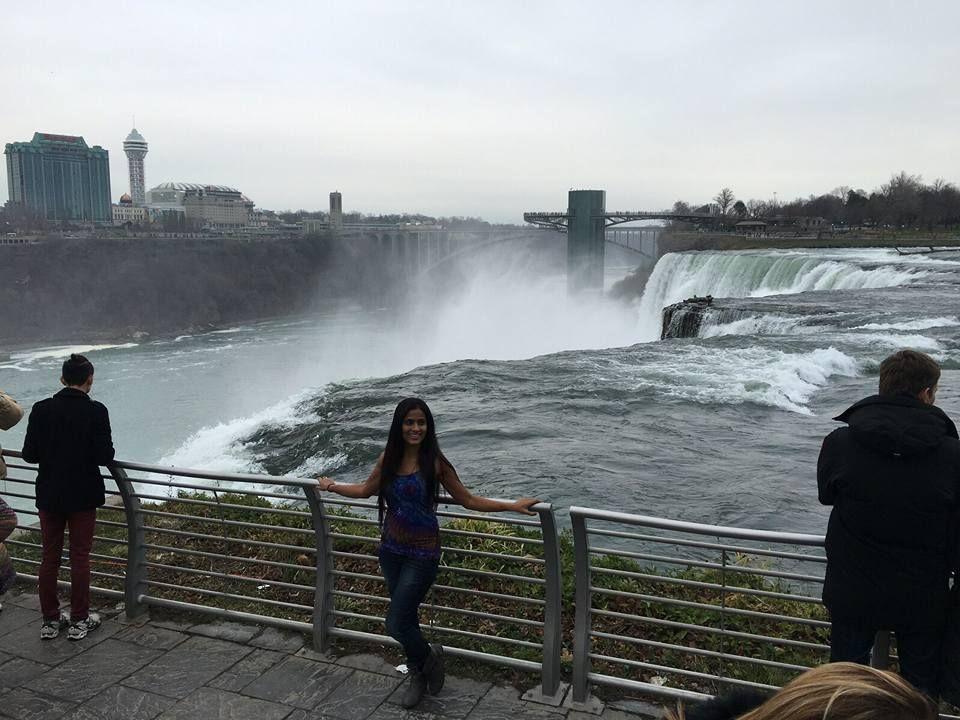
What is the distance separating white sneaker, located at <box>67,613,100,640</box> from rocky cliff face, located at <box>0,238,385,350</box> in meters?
76.2

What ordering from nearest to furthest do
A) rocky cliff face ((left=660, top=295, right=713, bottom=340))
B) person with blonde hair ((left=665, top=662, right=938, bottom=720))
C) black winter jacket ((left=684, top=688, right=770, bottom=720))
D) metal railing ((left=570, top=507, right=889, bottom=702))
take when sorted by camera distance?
person with blonde hair ((left=665, top=662, right=938, bottom=720)) < black winter jacket ((left=684, top=688, right=770, bottom=720)) < metal railing ((left=570, top=507, right=889, bottom=702)) < rocky cliff face ((left=660, top=295, right=713, bottom=340))

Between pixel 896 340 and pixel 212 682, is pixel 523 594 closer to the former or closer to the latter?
pixel 212 682

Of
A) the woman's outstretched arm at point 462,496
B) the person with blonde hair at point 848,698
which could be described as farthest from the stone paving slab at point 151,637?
the person with blonde hair at point 848,698

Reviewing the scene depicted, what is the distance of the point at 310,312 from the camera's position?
323ft

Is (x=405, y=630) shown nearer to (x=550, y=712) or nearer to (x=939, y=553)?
(x=550, y=712)

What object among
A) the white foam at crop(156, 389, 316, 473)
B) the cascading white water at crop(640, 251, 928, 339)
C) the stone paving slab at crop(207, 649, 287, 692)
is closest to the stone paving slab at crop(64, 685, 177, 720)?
the stone paving slab at crop(207, 649, 287, 692)

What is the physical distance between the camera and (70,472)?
14.5ft

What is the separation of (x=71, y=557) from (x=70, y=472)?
1.86ft

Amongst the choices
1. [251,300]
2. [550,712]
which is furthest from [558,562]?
[251,300]

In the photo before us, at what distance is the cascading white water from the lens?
101 feet

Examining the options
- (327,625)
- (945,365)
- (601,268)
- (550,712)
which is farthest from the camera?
(601,268)

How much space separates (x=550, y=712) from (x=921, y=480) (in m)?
2.06

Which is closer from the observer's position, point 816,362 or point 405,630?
point 405,630

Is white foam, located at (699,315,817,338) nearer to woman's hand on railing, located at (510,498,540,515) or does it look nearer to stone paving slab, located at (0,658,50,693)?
woman's hand on railing, located at (510,498,540,515)
